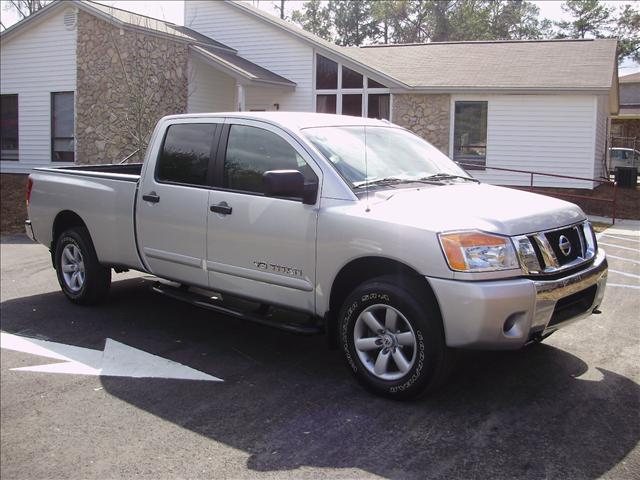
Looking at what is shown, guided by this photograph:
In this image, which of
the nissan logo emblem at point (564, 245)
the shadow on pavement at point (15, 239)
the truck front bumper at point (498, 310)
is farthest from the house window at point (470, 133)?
the truck front bumper at point (498, 310)

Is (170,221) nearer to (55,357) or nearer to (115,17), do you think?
(55,357)

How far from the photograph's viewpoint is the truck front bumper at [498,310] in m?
4.02

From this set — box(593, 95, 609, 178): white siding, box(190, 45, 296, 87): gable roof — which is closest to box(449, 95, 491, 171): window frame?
box(593, 95, 609, 178): white siding

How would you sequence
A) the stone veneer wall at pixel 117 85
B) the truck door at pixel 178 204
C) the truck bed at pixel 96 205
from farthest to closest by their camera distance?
the stone veneer wall at pixel 117 85
the truck bed at pixel 96 205
the truck door at pixel 178 204

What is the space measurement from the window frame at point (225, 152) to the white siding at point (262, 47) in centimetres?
1598

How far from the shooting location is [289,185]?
462 cm

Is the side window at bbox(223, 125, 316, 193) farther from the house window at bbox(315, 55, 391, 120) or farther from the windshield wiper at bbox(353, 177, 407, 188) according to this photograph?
the house window at bbox(315, 55, 391, 120)

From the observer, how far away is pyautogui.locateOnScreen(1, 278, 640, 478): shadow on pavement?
3.68 meters

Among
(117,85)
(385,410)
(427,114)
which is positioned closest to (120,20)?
(117,85)

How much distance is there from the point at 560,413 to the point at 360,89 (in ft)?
56.3

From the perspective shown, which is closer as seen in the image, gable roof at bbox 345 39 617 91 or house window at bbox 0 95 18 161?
gable roof at bbox 345 39 617 91

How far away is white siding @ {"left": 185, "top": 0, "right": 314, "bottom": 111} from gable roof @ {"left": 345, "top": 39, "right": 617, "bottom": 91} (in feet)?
6.27

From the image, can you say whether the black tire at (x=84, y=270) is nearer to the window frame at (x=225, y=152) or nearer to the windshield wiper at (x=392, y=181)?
the window frame at (x=225, y=152)

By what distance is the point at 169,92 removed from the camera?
64.0 feet
